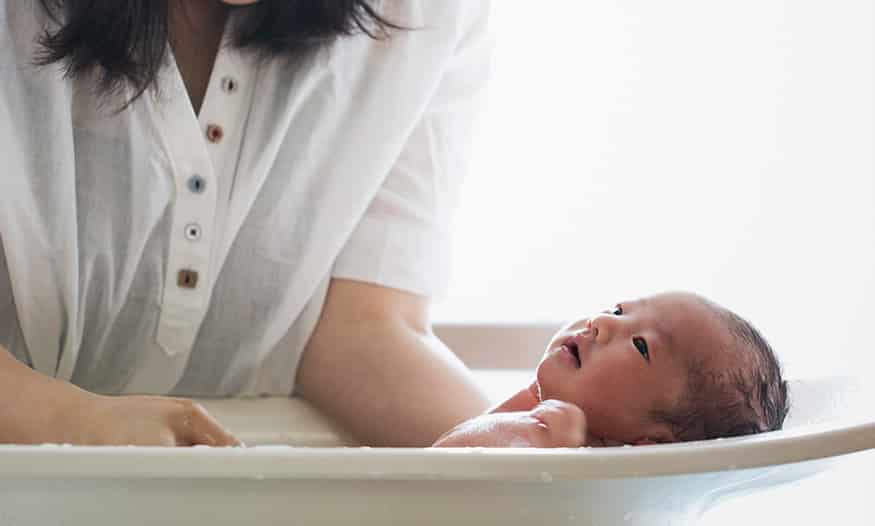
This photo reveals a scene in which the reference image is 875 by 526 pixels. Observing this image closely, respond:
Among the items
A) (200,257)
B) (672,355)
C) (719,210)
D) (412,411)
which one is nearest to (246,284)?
(200,257)

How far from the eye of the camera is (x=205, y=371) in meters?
0.88

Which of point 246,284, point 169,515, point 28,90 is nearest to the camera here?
point 169,515

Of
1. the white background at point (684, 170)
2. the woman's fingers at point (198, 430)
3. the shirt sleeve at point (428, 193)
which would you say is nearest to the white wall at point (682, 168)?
the white background at point (684, 170)

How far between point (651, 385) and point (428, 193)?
31 cm

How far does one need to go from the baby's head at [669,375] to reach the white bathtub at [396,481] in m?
0.09

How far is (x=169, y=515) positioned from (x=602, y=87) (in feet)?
2.85

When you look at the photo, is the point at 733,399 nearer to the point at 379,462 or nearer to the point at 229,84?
the point at 379,462

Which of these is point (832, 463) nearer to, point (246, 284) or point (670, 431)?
point (670, 431)

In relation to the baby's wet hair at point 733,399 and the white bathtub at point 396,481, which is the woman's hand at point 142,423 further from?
the baby's wet hair at point 733,399

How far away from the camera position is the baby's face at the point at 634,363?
24.6 inches

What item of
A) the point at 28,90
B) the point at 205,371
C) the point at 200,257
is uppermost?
the point at 28,90

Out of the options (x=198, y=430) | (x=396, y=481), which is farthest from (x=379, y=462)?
(x=198, y=430)

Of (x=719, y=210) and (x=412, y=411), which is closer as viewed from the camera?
(x=412, y=411)

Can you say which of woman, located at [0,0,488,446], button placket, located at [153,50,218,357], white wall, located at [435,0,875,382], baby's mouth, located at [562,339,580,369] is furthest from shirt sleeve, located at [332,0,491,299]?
white wall, located at [435,0,875,382]
